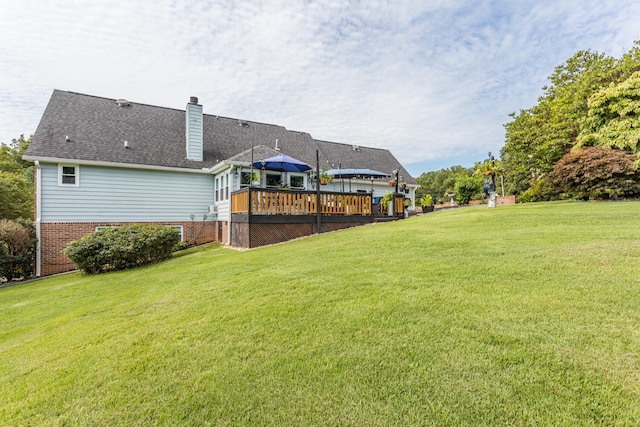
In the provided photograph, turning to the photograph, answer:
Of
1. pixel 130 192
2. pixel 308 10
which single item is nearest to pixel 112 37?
pixel 130 192

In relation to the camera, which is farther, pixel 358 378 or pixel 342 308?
pixel 342 308

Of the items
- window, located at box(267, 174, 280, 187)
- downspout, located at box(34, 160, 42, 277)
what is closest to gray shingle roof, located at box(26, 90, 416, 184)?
downspout, located at box(34, 160, 42, 277)

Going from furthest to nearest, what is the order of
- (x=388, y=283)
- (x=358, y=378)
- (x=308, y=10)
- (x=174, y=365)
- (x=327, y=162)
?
(x=327, y=162)
(x=308, y=10)
(x=388, y=283)
(x=174, y=365)
(x=358, y=378)

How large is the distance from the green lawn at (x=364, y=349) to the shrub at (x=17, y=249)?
294 inches

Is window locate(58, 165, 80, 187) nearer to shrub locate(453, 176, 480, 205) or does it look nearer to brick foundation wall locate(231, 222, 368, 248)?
brick foundation wall locate(231, 222, 368, 248)

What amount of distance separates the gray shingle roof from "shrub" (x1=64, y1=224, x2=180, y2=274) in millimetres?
4089

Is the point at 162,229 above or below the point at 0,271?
above

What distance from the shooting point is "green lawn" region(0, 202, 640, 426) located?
71.9 inches

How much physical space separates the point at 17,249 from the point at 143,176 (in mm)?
4833

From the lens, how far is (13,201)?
64.4ft

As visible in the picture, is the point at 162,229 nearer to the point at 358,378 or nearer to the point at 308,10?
the point at 308,10

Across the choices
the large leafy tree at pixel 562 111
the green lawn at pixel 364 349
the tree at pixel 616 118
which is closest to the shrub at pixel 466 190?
the large leafy tree at pixel 562 111

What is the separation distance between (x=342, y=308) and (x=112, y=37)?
12973 mm

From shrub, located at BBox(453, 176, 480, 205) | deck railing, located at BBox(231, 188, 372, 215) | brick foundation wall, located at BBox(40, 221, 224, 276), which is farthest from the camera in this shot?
shrub, located at BBox(453, 176, 480, 205)
